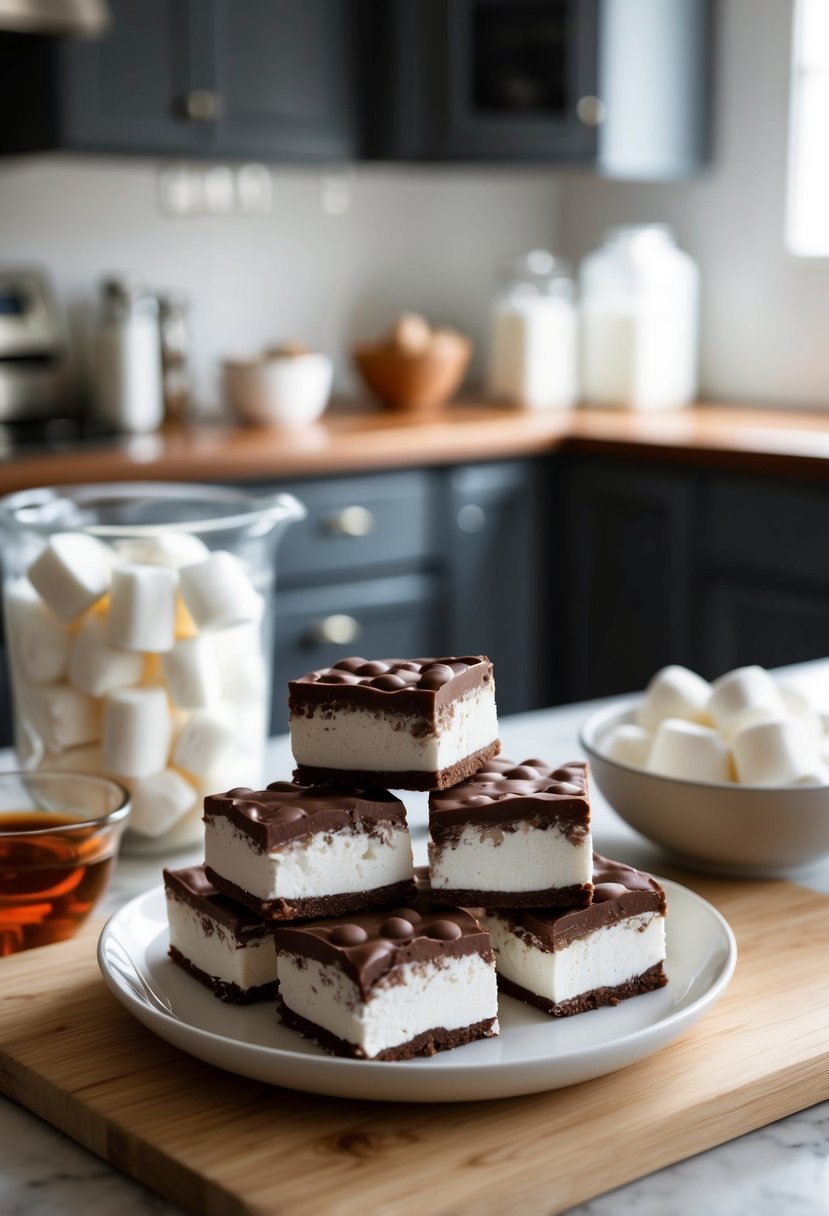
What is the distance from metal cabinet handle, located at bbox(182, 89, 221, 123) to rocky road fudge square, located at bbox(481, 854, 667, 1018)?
2.37m

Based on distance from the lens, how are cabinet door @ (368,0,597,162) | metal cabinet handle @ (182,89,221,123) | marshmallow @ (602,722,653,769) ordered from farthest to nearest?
cabinet door @ (368,0,597,162) < metal cabinet handle @ (182,89,221,123) < marshmallow @ (602,722,653,769)

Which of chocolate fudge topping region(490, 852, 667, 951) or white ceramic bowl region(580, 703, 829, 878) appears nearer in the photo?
chocolate fudge topping region(490, 852, 667, 951)

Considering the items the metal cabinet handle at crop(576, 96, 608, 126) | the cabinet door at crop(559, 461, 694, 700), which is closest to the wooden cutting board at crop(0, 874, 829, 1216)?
the cabinet door at crop(559, 461, 694, 700)

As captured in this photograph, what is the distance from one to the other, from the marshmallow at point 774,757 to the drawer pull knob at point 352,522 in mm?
1789

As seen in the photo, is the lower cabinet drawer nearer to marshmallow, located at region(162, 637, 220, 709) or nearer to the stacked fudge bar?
marshmallow, located at region(162, 637, 220, 709)

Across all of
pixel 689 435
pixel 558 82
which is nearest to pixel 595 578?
pixel 689 435

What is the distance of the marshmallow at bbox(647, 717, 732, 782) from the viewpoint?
1.08 m

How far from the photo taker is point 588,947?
842mm

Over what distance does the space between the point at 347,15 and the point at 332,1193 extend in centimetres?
289

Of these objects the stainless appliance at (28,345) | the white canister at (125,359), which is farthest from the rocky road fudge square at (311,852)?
the stainless appliance at (28,345)

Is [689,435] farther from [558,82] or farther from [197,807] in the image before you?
[197,807]

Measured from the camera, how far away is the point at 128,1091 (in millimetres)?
783

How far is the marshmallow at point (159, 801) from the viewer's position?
1.09 m

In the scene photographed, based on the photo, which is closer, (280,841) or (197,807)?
(280,841)
